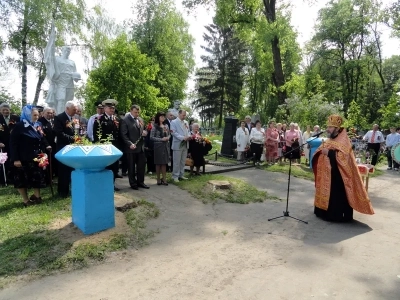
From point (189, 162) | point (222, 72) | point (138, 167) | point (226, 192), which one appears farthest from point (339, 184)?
point (222, 72)

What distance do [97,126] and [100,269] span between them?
358cm

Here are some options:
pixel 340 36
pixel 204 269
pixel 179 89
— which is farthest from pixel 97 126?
pixel 340 36

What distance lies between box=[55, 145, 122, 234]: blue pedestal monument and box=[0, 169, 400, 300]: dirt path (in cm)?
77

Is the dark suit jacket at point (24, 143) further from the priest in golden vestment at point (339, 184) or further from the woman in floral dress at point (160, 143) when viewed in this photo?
the priest in golden vestment at point (339, 184)

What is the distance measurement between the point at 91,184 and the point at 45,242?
926mm

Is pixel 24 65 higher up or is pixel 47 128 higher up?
pixel 24 65

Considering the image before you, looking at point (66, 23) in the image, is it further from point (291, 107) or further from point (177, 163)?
point (177, 163)

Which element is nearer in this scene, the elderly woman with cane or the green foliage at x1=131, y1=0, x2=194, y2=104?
the elderly woman with cane

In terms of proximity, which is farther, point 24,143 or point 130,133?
point 130,133

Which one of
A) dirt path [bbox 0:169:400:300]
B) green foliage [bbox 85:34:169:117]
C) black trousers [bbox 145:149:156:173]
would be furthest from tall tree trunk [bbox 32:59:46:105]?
dirt path [bbox 0:169:400:300]

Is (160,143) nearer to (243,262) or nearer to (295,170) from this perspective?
(243,262)

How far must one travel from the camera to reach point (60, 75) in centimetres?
976

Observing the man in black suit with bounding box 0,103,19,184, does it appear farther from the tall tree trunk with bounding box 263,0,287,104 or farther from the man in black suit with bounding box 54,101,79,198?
the tall tree trunk with bounding box 263,0,287,104

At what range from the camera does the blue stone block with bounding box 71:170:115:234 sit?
4.48m
